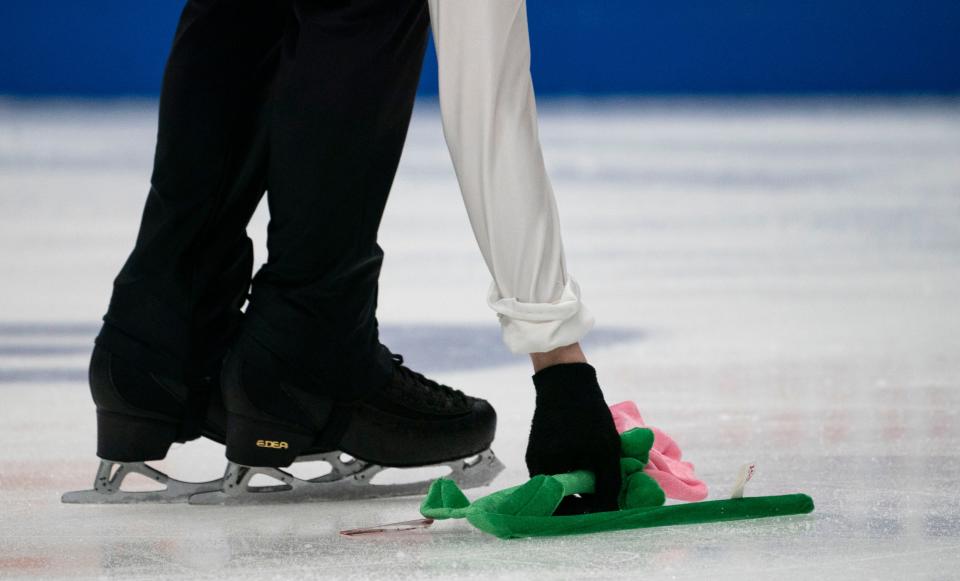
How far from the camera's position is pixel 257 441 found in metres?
1.32

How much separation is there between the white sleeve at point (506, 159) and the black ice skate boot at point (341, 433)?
0.20m

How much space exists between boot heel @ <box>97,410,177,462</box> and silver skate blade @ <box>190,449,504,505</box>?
0.06m

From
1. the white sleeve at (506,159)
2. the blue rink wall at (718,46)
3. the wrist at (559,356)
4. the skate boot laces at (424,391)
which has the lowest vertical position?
the blue rink wall at (718,46)

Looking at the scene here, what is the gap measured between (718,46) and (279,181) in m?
13.7

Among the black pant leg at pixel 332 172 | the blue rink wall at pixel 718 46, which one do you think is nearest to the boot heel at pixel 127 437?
the black pant leg at pixel 332 172

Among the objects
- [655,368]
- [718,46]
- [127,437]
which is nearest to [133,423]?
[127,437]

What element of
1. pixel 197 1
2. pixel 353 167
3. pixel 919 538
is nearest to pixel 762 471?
pixel 919 538

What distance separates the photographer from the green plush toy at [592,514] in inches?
46.0

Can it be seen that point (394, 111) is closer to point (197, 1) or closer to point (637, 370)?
point (197, 1)

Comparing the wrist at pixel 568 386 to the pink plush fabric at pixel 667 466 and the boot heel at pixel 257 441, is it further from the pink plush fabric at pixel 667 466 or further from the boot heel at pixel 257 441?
the boot heel at pixel 257 441

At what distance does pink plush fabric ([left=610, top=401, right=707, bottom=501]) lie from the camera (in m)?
1.28

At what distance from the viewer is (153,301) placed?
52.8 inches

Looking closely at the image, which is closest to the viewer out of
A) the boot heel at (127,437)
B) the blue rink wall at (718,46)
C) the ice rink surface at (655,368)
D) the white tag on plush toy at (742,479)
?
the ice rink surface at (655,368)

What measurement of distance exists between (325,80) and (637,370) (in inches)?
33.8
